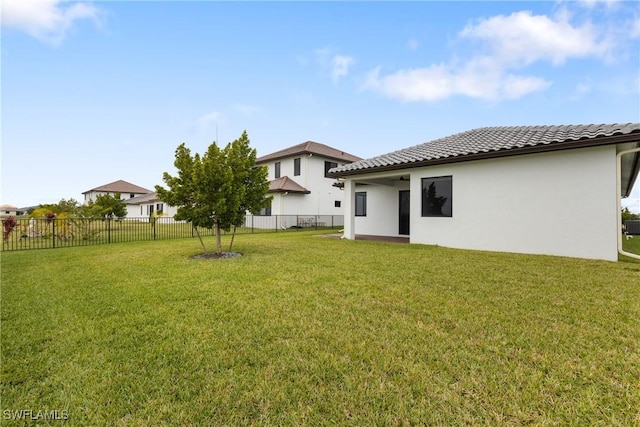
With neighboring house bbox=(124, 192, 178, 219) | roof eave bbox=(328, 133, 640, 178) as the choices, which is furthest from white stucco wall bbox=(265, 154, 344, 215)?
neighboring house bbox=(124, 192, 178, 219)

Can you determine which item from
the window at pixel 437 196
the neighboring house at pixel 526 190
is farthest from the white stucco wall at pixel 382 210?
the window at pixel 437 196

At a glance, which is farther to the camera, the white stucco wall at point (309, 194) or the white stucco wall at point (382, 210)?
the white stucco wall at point (309, 194)

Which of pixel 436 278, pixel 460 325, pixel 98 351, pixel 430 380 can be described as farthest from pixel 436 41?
pixel 98 351

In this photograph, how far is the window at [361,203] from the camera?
50.4 feet

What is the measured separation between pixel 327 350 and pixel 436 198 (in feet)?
28.3

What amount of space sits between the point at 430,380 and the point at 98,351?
10.0 feet

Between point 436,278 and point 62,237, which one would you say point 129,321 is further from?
point 62,237

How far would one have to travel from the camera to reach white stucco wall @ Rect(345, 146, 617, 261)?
722 cm

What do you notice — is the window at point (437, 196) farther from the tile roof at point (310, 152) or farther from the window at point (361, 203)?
the tile roof at point (310, 152)

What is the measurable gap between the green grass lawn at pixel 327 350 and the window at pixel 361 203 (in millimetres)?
10020

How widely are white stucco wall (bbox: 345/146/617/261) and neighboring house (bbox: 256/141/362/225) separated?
41.1ft

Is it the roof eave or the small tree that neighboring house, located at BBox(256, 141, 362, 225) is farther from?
the small tree

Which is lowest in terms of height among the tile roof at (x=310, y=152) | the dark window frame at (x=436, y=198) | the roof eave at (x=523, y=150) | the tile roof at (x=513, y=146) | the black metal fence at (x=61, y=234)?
the black metal fence at (x=61, y=234)

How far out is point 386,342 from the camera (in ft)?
9.53
